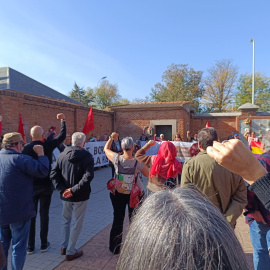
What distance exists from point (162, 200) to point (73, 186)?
2.84m

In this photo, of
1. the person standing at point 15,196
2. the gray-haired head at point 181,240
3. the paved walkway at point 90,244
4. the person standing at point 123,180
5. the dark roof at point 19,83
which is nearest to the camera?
the gray-haired head at point 181,240

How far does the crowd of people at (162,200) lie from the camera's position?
765 millimetres

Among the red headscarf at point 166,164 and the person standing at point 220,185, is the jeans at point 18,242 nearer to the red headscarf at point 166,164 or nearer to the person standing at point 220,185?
the red headscarf at point 166,164

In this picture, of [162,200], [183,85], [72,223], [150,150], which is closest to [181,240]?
[162,200]

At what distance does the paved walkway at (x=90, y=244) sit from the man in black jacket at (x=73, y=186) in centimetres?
18

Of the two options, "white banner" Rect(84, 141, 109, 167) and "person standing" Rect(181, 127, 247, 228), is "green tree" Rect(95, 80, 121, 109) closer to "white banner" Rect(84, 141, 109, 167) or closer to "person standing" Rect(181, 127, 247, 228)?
"white banner" Rect(84, 141, 109, 167)

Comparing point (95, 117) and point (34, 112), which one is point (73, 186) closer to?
point (34, 112)

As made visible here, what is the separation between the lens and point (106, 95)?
51375 mm

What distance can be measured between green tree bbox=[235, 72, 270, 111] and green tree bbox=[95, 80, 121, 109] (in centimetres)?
2639

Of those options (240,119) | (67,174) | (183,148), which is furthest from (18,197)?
(240,119)

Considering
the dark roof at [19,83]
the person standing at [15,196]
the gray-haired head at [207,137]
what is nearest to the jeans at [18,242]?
the person standing at [15,196]

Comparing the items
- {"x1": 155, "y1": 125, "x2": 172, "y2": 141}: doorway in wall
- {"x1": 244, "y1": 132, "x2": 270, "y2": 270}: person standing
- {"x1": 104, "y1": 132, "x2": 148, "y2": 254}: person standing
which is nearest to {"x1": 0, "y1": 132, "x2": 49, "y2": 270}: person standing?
{"x1": 104, "y1": 132, "x2": 148, "y2": 254}: person standing

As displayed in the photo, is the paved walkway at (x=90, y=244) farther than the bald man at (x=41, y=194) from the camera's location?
No

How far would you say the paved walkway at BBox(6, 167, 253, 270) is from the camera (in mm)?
3371
